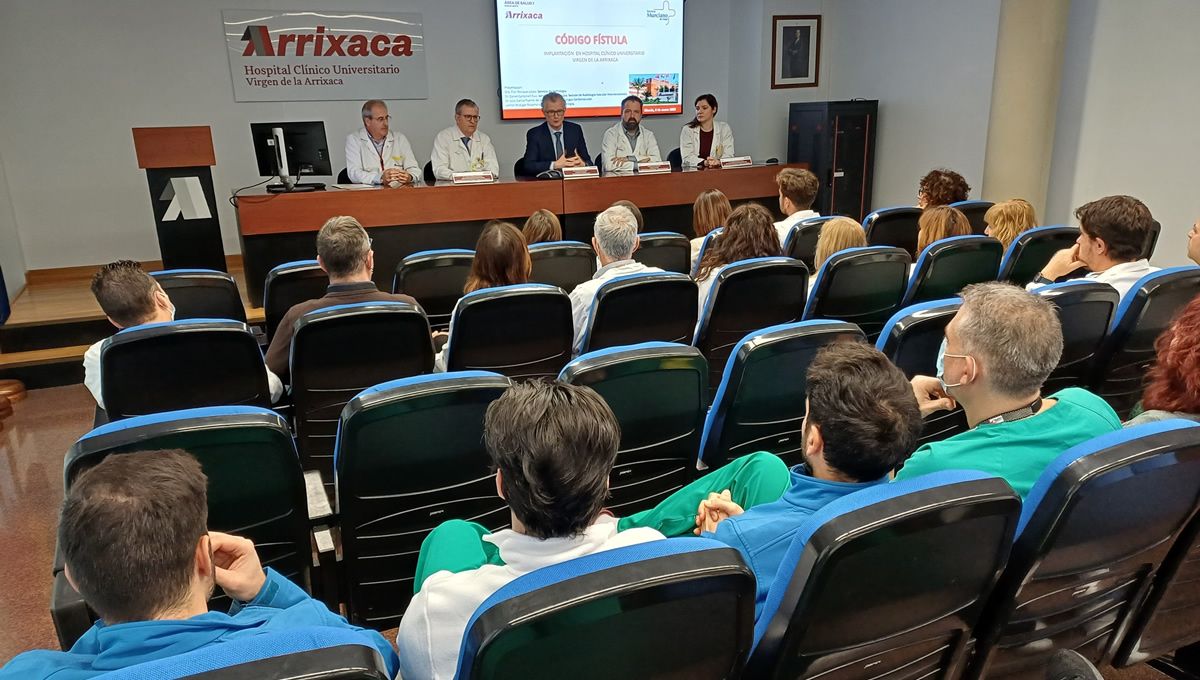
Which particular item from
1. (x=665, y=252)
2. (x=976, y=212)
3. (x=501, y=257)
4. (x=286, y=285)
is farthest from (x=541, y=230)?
(x=976, y=212)

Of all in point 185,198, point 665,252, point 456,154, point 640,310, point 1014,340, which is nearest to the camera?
point 1014,340

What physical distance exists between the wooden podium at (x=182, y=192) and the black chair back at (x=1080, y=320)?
5.09 m

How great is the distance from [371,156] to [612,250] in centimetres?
375

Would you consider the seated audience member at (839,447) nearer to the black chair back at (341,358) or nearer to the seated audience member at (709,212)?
the black chair back at (341,358)

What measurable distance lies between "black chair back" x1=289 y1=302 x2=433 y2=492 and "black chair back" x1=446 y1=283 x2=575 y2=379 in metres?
0.14

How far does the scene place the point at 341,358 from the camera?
2.50 metres

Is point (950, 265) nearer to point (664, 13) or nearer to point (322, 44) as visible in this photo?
point (664, 13)

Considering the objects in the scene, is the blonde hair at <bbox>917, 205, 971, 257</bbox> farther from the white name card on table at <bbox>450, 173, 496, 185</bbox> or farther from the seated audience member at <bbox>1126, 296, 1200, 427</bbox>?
the white name card on table at <bbox>450, 173, 496, 185</bbox>

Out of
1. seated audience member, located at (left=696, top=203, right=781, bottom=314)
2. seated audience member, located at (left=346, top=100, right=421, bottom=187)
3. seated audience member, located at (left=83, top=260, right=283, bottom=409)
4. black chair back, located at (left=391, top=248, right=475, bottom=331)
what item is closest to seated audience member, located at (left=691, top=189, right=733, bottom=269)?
seated audience member, located at (left=696, top=203, right=781, bottom=314)

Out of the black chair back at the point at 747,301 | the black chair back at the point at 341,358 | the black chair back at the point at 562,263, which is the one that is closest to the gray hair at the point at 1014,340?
the black chair back at the point at 747,301

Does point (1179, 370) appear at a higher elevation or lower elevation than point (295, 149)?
lower

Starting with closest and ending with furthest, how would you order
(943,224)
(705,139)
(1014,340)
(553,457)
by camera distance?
(553,457) < (1014,340) < (943,224) < (705,139)

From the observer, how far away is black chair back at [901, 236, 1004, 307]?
10.9 feet

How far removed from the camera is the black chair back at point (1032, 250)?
145 inches
